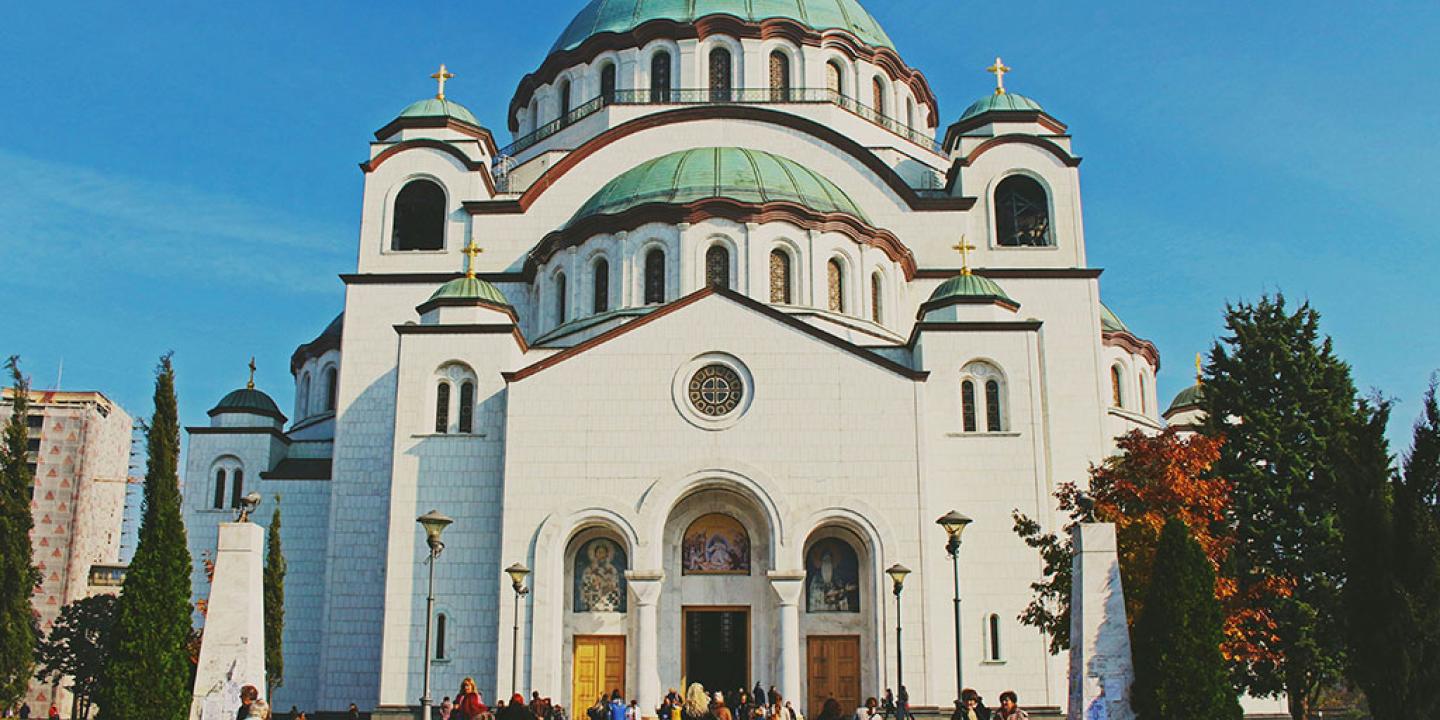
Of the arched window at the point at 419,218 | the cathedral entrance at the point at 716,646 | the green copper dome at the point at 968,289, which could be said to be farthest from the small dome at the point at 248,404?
the green copper dome at the point at 968,289

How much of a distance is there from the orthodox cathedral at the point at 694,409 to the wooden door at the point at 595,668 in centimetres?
6

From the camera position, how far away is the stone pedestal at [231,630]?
14547mm

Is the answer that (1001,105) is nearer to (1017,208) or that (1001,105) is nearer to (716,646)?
(1017,208)

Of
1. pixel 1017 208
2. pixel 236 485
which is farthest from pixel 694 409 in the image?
pixel 236 485

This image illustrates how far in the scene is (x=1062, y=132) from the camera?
110ft

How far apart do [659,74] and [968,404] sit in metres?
Answer: 14.7

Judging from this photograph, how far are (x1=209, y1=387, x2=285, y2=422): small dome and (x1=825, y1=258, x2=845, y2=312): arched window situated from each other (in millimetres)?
14679

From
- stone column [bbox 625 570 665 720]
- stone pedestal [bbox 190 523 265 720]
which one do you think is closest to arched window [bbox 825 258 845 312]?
stone column [bbox 625 570 665 720]

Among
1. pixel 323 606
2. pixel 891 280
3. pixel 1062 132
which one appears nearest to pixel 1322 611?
pixel 891 280

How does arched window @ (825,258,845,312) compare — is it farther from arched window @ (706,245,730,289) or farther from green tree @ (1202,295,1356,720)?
green tree @ (1202,295,1356,720)

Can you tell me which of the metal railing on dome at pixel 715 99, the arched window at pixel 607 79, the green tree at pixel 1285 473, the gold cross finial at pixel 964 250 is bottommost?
the green tree at pixel 1285 473

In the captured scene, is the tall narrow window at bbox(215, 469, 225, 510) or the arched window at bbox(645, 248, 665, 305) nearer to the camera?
the arched window at bbox(645, 248, 665, 305)

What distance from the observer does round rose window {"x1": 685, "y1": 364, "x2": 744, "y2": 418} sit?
2506 centimetres

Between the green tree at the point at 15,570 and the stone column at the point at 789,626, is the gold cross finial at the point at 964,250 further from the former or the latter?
the green tree at the point at 15,570
